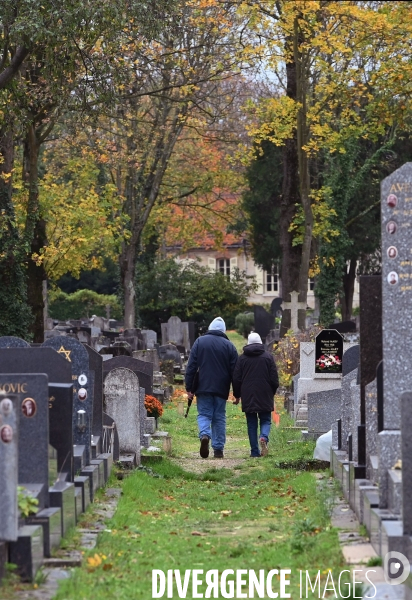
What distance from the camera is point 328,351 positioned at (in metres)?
18.4

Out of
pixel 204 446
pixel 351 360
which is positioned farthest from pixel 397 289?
pixel 204 446

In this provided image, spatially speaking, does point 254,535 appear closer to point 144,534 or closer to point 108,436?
point 144,534

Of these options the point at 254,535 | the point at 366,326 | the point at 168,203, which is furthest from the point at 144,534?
the point at 168,203

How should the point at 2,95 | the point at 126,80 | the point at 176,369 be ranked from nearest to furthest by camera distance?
the point at 2,95 → the point at 126,80 → the point at 176,369

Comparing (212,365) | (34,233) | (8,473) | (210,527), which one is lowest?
(210,527)

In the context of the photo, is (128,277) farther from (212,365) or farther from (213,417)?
(213,417)

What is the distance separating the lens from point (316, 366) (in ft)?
60.9

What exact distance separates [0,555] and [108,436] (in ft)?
19.1

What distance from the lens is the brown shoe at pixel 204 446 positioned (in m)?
15.4

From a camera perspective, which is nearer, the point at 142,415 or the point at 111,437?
the point at 111,437

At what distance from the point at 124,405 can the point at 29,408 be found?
5537 mm

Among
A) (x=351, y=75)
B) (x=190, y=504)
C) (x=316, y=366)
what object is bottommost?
(x=190, y=504)

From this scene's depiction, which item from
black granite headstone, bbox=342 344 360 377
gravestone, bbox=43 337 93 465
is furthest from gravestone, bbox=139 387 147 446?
gravestone, bbox=43 337 93 465

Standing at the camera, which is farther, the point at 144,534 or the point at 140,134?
the point at 140,134
